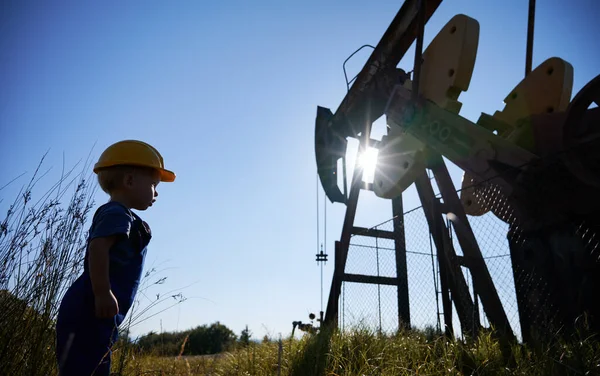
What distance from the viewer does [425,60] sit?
4.48m

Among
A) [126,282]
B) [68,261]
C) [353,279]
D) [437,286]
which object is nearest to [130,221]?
[126,282]

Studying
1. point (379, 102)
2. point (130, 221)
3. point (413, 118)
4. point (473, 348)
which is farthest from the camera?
point (379, 102)

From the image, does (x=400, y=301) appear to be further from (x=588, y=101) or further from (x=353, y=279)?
(x=588, y=101)

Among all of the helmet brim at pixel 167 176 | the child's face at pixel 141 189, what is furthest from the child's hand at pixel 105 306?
the helmet brim at pixel 167 176

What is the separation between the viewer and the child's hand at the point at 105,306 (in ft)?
4.91

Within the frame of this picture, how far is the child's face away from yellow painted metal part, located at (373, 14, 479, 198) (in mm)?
3190

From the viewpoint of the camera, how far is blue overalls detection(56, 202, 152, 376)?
1.53 metres

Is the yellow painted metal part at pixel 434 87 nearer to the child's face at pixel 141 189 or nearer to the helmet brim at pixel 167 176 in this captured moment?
the helmet brim at pixel 167 176

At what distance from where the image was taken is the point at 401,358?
9.55ft

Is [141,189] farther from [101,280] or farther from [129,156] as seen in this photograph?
[101,280]

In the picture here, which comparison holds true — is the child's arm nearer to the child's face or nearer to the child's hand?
the child's hand

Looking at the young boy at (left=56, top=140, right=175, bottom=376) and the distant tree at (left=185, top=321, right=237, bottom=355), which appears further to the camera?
the distant tree at (left=185, top=321, right=237, bottom=355)

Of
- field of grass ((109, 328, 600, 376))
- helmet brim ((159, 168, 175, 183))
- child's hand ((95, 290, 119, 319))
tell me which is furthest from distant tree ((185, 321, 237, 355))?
child's hand ((95, 290, 119, 319))

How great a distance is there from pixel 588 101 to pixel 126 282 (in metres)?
3.42
